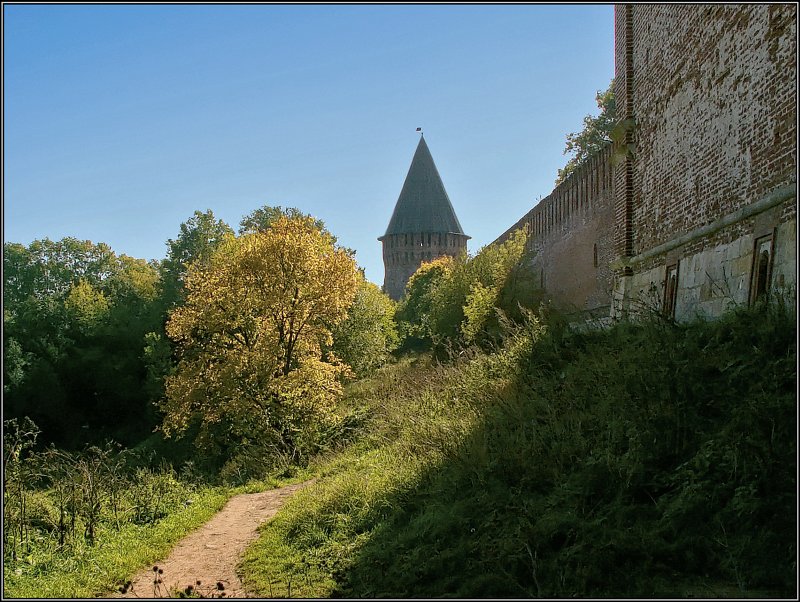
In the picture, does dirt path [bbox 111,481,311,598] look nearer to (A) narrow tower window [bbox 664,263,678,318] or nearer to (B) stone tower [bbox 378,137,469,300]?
(A) narrow tower window [bbox 664,263,678,318]

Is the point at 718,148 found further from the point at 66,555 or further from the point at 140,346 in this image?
the point at 140,346

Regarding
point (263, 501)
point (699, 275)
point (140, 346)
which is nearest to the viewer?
point (699, 275)

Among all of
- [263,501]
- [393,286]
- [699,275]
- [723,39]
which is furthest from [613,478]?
[393,286]

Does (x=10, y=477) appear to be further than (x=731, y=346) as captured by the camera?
Yes

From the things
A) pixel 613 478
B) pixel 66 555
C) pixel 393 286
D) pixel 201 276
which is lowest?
pixel 66 555

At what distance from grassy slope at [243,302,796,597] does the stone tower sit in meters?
49.4

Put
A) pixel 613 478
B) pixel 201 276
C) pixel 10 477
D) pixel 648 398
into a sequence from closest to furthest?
pixel 613 478
pixel 648 398
pixel 10 477
pixel 201 276

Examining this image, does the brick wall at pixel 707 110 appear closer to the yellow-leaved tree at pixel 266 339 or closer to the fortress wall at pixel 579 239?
the fortress wall at pixel 579 239

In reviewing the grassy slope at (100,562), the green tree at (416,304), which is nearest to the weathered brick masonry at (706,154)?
the grassy slope at (100,562)

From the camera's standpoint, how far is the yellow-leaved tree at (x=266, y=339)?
17.3 meters

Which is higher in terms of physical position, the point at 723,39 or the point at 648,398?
the point at 723,39

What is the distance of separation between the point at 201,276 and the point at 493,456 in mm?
12983

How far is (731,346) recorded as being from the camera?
675 centimetres

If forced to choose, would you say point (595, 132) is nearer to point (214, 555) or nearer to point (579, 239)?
point (579, 239)
